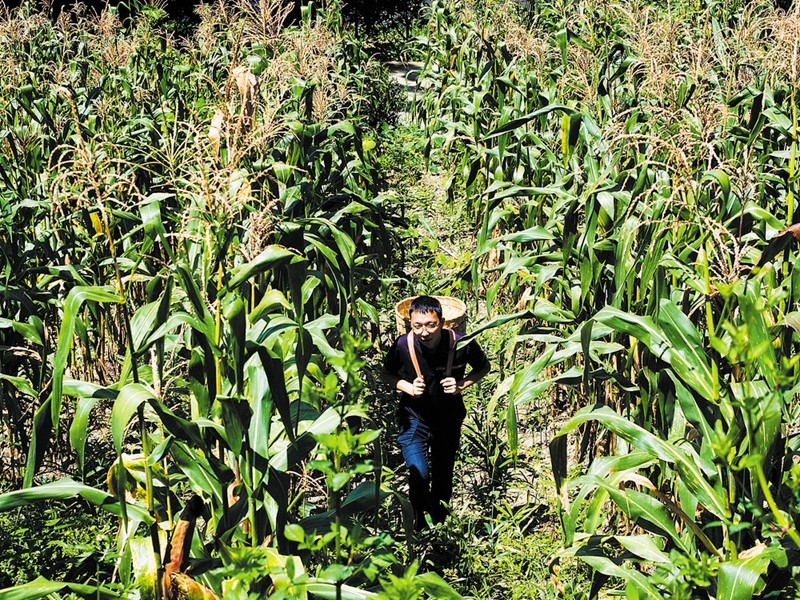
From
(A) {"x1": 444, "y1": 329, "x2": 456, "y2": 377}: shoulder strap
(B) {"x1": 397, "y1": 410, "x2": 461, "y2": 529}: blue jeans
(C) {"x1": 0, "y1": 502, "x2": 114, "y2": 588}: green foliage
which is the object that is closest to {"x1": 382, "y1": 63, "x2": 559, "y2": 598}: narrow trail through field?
(B) {"x1": 397, "y1": 410, "x2": 461, "y2": 529}: blue jeans

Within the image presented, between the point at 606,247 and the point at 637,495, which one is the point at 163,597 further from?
the point at 606,247

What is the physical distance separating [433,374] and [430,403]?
4.9 inches

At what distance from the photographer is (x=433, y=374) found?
4.10 m

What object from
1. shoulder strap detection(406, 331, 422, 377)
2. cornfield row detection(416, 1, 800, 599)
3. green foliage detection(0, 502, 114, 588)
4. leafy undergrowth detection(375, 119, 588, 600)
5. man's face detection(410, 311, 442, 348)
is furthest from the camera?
shoulder strap detection(406, 331, 422, 377)

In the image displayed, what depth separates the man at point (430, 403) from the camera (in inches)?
161

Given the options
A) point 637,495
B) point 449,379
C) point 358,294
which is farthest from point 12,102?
point 637,495

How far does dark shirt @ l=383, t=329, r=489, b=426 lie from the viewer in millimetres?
4094

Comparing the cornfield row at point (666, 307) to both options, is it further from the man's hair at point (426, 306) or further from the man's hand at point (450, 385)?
the man's hair at point (426, 306)

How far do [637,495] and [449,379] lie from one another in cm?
118

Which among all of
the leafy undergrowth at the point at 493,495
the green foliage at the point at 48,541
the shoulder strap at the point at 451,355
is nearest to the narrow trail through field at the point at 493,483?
the leafy undergrowth at the point at 493,495

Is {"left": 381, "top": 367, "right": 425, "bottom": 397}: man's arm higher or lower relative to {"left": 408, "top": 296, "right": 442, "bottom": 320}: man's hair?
lower

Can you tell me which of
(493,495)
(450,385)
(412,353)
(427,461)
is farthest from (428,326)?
(493,495)

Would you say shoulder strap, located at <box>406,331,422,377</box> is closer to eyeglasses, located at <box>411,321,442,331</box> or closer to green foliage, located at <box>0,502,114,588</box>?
eyeglasses, located at <box>411,321,442,331</box>

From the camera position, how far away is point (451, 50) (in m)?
11.7
